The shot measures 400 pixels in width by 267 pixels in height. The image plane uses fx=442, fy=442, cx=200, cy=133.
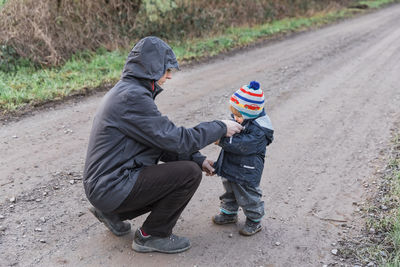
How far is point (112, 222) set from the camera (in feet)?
12.3

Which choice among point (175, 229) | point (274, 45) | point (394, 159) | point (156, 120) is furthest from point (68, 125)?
point (274, 45)

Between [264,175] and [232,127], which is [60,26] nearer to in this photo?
[264,175]

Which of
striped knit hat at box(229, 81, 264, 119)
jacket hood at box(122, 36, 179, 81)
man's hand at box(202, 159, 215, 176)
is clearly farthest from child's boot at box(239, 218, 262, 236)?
jacket hood at box(122, 36, 179, 81)

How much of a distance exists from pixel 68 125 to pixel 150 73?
3.41 meters

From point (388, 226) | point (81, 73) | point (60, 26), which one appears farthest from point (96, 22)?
point (388, 226)

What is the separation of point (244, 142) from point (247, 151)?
9 centimetres

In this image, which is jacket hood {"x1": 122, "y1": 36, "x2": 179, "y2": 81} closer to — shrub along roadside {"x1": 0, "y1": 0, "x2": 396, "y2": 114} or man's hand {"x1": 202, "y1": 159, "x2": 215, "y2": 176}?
man's hand {"x1": 202, "y1": 159, "x2": 215, "y2": 176}

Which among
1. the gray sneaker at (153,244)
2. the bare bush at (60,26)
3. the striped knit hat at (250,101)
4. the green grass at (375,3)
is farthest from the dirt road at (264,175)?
the green grass at (375,3)

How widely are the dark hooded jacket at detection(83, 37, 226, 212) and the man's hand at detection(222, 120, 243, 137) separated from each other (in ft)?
0.69

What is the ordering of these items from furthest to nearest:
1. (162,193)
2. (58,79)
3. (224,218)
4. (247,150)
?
(58,79) → (224,218) → (247,150) → (162,193)

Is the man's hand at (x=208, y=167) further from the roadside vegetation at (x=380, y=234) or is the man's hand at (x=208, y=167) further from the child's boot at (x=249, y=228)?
the roadside vegetation at (x=380, y=234)

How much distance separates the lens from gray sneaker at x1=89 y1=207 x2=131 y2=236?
3707 mm

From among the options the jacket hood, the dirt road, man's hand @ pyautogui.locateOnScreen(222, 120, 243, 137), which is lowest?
the dirt road

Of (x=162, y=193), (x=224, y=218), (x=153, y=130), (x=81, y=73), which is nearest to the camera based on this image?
(x=153, y=130)
